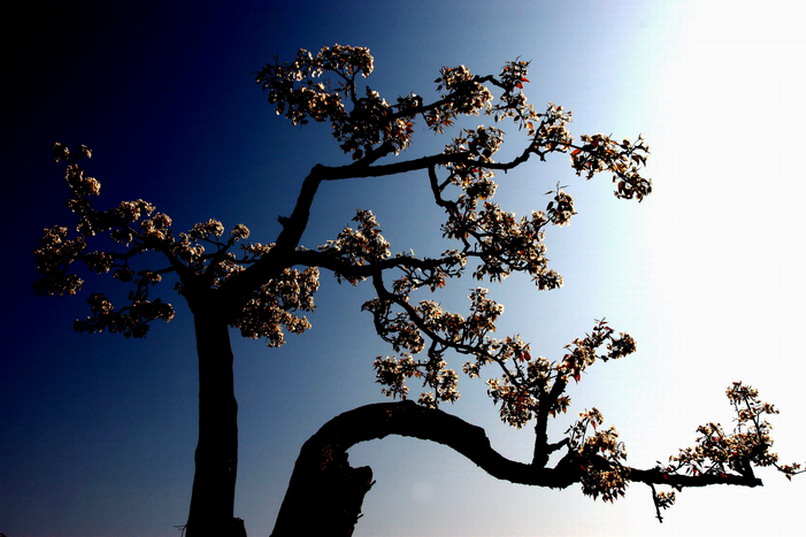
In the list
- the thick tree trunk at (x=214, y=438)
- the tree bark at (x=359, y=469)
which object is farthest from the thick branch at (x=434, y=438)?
the thick tree trunk at (x=214, y=438)

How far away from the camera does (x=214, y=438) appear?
26.1ft

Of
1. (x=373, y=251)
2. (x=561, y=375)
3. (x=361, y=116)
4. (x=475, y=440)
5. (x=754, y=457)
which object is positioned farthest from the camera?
(x=754, y=457)

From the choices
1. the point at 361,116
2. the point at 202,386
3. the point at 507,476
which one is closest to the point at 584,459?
the point at 507,476

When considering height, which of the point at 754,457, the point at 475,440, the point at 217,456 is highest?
the point at 754,457

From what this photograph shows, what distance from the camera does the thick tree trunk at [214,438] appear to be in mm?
7109

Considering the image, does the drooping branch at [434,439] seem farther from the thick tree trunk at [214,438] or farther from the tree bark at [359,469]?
the thick tree trunk at [214,438]

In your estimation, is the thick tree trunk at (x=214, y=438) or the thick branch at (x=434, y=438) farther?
the thick tree trunk at (x=214, y=438)

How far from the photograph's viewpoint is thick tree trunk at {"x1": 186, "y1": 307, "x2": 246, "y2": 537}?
711cm

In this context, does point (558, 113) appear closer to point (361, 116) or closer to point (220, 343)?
point (361, 116)

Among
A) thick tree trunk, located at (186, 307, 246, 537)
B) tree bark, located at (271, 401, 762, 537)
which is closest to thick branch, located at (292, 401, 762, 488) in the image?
tree bark, located at (271, 401, 762, 537)

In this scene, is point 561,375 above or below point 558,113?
below

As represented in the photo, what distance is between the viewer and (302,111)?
11633 mm

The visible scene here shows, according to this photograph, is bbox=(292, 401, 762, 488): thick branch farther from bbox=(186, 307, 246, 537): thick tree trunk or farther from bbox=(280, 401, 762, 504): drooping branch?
bbox=(186, 307, 246, 537): thick tree trunk

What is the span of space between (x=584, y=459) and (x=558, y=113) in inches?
310
